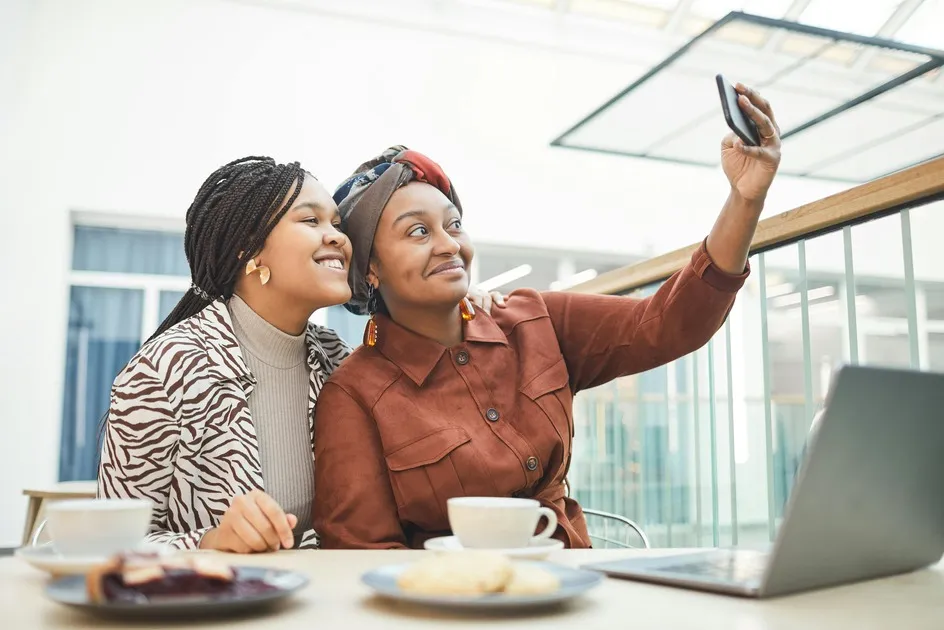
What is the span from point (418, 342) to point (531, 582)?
0.95 metres

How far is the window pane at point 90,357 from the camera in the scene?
5.91m

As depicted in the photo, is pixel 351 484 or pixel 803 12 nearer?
Answer: pixel 351 484

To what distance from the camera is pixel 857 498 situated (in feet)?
2.11

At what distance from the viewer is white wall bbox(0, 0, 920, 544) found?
5770 millimetres

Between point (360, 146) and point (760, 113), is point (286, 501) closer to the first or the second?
point (760, 113)

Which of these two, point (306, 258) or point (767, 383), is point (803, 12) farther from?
point (306, 258)

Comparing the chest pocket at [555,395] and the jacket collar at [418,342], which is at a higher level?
the jacket collar at [418,342]

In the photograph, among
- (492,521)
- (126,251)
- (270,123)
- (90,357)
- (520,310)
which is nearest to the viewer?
(492,521)

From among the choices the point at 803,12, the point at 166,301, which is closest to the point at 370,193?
the point at 166,301

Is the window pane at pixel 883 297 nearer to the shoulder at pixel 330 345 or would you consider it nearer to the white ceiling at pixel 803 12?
the shoulder at pixel 330 345

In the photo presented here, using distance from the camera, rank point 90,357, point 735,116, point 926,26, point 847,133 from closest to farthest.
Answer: point 735,116 → point 847,133 → point 90,357 → point 926,26

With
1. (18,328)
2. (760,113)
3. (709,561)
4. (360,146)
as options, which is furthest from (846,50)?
(18,328)

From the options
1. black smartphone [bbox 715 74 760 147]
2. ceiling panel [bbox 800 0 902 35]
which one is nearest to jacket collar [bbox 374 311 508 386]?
black smartphone [bbox 715 74 760 147]

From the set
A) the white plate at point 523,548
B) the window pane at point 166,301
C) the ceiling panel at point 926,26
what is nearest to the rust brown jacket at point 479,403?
the white plate at point 523,548
